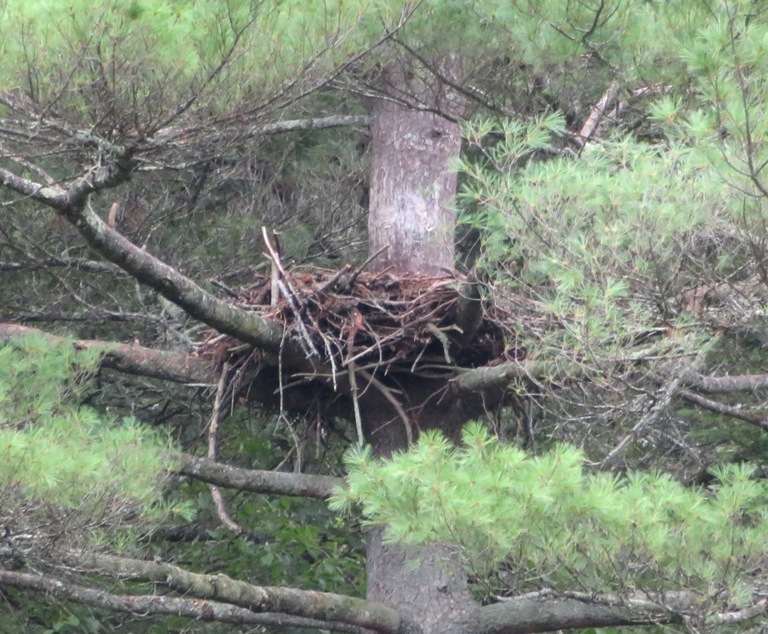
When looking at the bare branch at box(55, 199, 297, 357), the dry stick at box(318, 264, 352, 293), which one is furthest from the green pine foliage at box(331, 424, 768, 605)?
the dry stick at box(318, 264, 352, 293)

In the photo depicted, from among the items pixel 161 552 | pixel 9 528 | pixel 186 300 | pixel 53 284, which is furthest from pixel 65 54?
pixel 161 552

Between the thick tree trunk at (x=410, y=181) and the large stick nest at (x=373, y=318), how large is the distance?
14.4 inches

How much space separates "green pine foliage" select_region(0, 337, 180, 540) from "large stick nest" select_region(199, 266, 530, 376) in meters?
0.76

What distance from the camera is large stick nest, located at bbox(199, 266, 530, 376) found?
5.37m

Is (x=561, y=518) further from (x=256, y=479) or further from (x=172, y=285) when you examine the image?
(x=256, y=479)

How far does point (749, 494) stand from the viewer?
3.91 m

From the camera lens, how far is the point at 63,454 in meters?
4.16

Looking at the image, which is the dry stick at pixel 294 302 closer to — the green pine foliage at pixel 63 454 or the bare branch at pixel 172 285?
the bare branch at pixel 172 285

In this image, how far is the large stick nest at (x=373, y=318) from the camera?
5.37 metres

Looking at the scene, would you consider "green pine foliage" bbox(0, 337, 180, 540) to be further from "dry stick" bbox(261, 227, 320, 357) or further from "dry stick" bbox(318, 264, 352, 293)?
"dry stick" bbox(318, 264, 352, 293)

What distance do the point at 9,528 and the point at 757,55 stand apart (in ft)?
8.56

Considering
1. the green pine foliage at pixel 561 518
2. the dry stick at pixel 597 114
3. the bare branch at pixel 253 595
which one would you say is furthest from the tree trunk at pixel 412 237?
the green pine foliage at pixel 561 518

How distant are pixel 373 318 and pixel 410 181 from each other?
977 millimetres

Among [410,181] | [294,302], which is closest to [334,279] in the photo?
[294,302]
